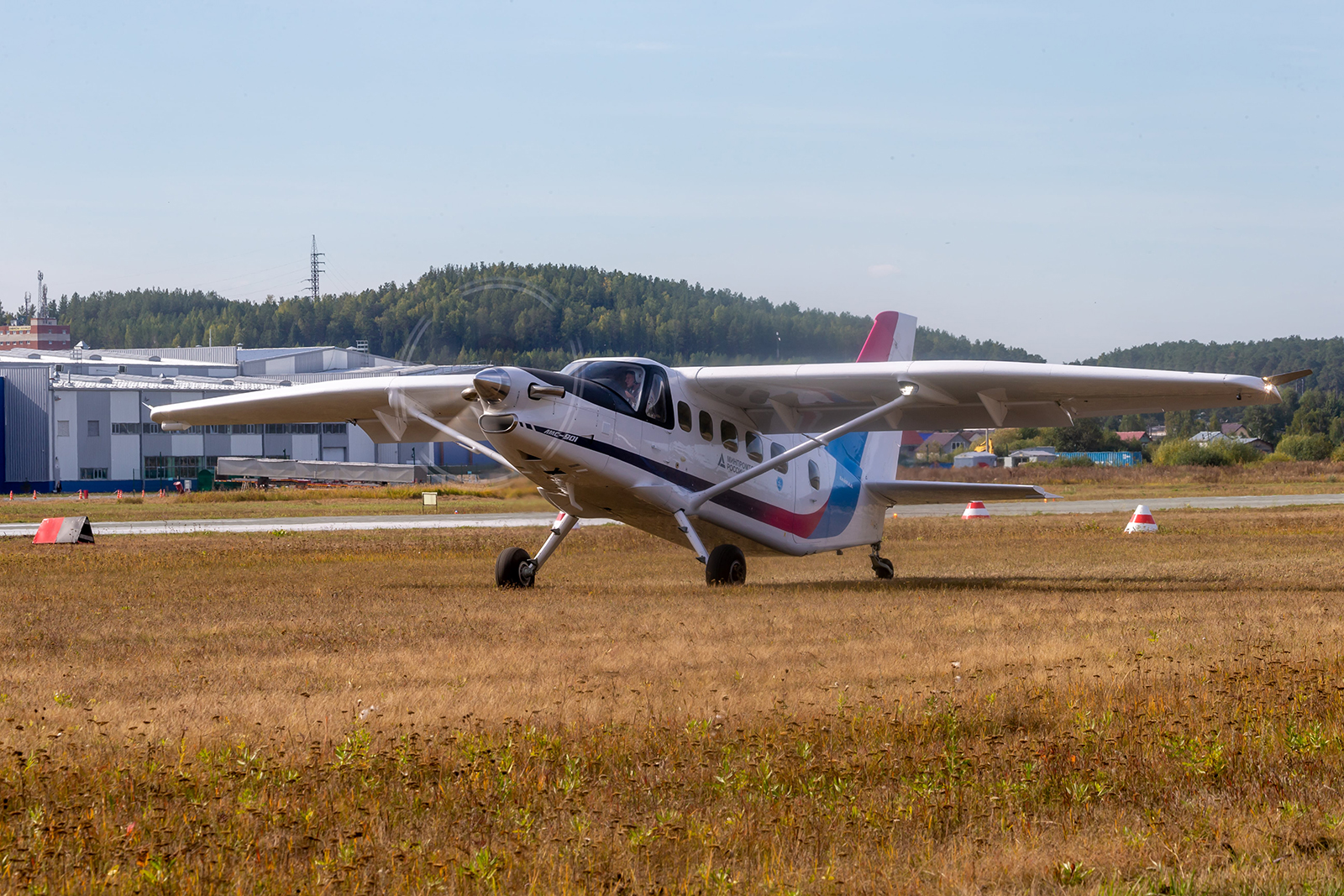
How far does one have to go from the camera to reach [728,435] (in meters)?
17.7

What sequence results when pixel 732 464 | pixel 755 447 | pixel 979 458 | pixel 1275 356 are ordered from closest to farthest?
pixel 732 464
pixel 755 447
pixel 979 458
pixel 1275 356

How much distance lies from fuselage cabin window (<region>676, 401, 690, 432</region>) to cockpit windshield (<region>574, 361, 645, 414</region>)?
85 centimetres

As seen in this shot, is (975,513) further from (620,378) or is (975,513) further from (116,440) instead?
(116,440)

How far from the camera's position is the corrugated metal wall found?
270 ft

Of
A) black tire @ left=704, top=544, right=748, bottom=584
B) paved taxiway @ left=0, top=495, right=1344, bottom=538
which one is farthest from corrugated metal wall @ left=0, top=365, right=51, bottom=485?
black tire @ left=704, top=544, right=748, bottom=584

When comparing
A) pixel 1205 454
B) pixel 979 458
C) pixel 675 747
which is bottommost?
pixel 979 458

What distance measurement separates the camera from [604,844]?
4688mm

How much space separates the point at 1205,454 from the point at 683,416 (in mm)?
79686

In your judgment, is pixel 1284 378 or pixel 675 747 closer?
pixel 675 747

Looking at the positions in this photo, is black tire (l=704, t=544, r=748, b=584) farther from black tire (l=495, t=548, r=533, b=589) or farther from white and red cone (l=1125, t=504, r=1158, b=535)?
white and red cone (l=1125, t=504, r=1158, b=535)

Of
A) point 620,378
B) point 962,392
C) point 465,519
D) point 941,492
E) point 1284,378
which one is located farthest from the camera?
point 465,519

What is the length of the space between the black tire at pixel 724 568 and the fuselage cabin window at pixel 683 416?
1.71 meters

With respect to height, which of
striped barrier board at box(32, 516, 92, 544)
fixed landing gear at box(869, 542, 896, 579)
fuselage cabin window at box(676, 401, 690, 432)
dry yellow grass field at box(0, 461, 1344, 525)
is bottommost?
dry yellow grass field at box(0, 461, 1344, 525)

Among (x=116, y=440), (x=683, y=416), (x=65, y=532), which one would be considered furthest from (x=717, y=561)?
(x=116, y=440)
